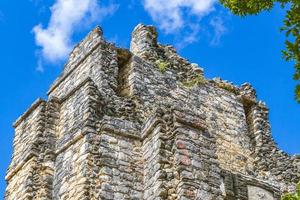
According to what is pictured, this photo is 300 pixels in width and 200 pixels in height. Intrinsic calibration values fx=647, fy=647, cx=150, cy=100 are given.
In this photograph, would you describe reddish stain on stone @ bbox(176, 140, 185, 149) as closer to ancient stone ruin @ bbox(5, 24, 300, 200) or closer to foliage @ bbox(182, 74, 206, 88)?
ancient stone ruin @ bbox(5, 24, 300, 200)

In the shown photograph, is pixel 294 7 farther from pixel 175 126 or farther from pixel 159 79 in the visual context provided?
pixel 159 79

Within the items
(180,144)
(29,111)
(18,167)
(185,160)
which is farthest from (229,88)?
(18,167)

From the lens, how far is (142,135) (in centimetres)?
1114

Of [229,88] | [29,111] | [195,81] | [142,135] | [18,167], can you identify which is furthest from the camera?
[229,88]

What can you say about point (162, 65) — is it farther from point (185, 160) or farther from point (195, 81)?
point (185, 160)

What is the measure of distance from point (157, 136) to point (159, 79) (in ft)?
9.53

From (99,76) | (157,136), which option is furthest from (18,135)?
(157,136)

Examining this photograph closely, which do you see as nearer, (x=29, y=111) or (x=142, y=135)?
(x=142, y=135)

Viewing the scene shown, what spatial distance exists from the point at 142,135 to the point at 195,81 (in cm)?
340

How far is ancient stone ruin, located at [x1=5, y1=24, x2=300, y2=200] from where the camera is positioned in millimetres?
10312

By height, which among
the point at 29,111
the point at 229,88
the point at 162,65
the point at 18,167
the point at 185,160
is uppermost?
the point at 229,88

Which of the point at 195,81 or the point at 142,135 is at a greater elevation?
the point at 195,81

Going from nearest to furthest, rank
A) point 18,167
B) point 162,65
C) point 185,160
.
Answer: point 185,160 < point 18,167 < point 162,65

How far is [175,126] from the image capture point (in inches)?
413
